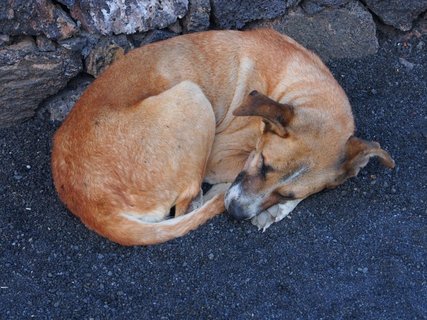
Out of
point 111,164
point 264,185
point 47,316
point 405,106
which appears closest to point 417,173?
point 405,106

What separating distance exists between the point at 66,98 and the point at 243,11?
5.42ft

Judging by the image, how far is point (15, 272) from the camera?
16.3ft

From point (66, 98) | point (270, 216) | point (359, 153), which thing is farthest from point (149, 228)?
point (66, 98)

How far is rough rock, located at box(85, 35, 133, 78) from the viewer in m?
5.82

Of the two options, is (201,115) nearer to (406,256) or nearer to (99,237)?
(99,237)

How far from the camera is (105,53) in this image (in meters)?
5.84

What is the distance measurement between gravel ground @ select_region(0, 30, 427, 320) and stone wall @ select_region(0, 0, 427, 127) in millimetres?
582

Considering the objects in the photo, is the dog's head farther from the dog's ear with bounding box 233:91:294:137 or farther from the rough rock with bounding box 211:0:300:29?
the rough rock with bounding box 211:0:300:29

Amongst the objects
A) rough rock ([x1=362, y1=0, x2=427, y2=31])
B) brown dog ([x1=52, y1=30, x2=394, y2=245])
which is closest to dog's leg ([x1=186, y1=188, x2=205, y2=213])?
brown dog ([x1=52, y1=30, x2=394, y2=245])

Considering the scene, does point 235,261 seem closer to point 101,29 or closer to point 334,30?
point 101,29

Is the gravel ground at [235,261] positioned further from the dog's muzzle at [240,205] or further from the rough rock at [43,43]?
the rough rock at [43,43]

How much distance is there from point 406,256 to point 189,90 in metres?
1.92

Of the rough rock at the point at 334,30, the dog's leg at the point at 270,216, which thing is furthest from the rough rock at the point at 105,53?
the dog's leg at the point at 270,216

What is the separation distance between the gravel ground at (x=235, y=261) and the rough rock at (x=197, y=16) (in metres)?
1.62
